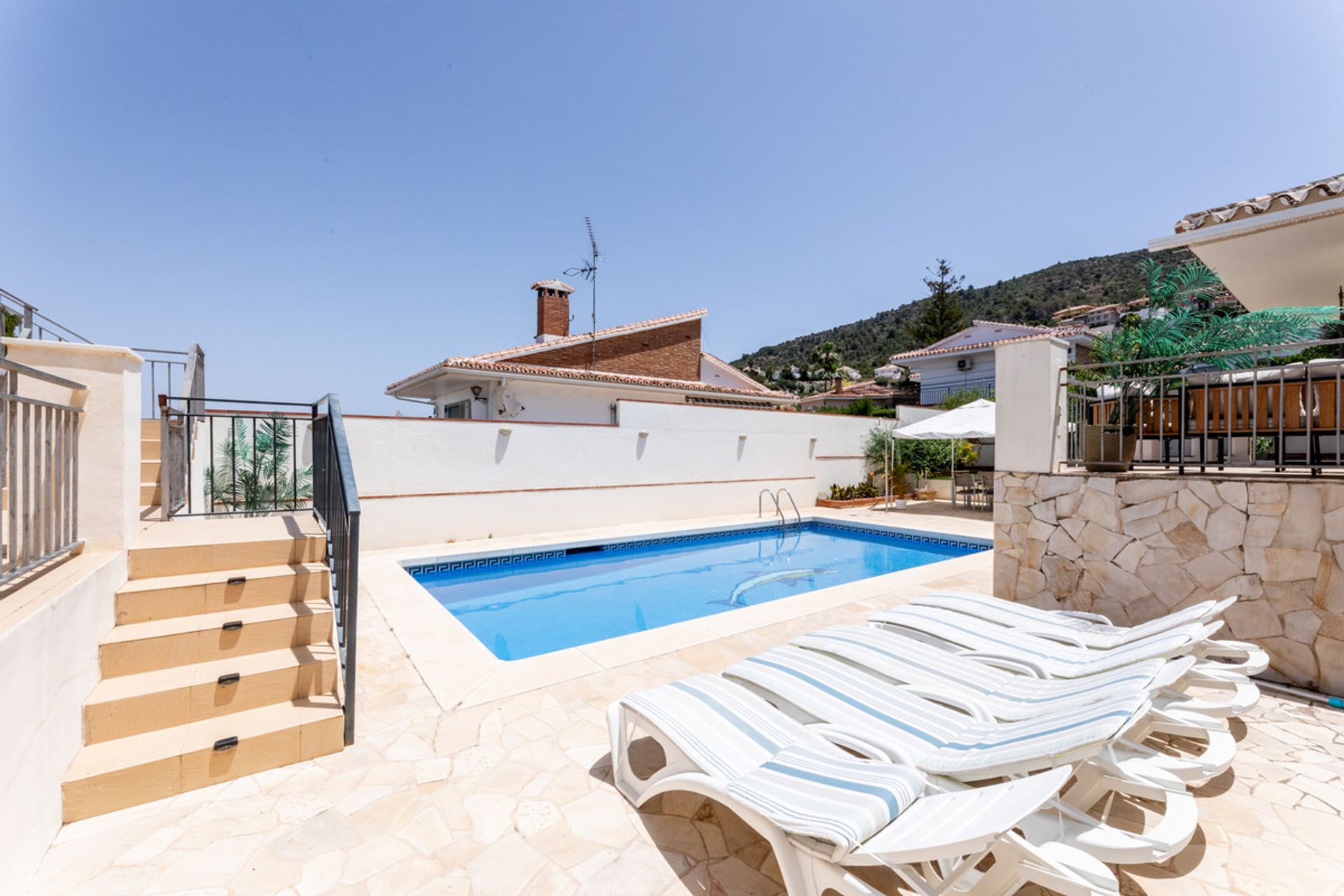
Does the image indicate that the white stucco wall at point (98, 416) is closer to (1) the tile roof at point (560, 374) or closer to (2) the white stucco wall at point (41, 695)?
(2) the white stucco wall at point (41, 695)

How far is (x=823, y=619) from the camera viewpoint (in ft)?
19.5

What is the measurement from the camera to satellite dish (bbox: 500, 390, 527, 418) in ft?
49.0

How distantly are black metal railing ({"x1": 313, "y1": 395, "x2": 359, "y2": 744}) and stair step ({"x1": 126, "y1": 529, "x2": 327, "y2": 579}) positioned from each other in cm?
16

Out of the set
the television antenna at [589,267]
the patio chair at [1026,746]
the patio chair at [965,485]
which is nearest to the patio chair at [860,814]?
the patio chair at [1026,746]

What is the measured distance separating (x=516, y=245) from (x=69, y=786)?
21394mm

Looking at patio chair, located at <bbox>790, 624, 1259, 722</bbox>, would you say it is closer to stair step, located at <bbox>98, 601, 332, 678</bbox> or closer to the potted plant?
the potted plant

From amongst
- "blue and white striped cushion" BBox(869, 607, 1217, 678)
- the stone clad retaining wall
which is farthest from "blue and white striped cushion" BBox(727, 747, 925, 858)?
the stone clad retaining wall

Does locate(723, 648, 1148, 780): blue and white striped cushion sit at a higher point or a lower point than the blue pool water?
higher

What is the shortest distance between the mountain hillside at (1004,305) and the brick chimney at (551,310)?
→ 2898 cm

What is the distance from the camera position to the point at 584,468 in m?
12.9

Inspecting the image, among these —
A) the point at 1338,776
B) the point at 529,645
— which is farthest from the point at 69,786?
the point at 1338,776

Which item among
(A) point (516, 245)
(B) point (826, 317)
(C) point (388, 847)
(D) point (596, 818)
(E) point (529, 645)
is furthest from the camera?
(B) point (826, 317)

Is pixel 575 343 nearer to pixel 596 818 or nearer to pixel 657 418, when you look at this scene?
pixel 657 418

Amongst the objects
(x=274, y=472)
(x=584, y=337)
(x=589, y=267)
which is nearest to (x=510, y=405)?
(x=584, y=337)
